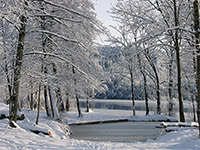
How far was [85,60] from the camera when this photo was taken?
11.1 m

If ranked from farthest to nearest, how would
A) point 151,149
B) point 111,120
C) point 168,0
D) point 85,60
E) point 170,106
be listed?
1. point 170,106
2. point 111,120
3. point 168,0
4. point 85,60
5. point 151,149

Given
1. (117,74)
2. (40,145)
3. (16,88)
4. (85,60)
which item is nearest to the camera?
(40,145)

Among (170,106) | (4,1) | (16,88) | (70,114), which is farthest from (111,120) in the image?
(4,1)

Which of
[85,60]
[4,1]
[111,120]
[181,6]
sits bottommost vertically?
[111,120]

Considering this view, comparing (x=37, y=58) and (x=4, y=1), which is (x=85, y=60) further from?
(x=4, y=1)

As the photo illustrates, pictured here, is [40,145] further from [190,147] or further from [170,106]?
[170,106]

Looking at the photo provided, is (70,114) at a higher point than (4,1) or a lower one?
lower

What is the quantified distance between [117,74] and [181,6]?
1661 centimetres

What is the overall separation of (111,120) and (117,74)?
804cm

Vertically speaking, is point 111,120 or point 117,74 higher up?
point 117,74

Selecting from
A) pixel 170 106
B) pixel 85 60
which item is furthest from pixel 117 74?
pixel 85 60

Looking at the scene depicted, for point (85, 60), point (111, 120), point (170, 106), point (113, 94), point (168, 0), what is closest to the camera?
point (85, 60)

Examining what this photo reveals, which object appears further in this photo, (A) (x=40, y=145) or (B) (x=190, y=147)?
(B) (x=190, y=147)

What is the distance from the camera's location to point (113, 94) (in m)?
122
